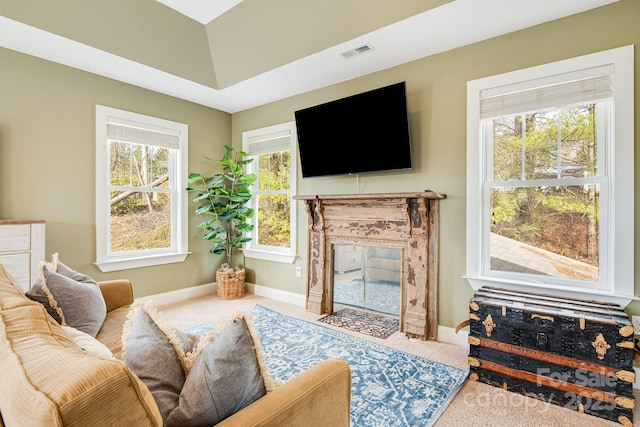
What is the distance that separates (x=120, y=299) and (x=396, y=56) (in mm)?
3130

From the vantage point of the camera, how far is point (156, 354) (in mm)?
943

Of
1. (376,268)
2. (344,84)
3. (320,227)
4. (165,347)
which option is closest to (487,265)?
(376,268)

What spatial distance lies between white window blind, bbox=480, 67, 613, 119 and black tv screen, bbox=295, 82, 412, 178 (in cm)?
70

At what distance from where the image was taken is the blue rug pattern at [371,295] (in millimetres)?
3268

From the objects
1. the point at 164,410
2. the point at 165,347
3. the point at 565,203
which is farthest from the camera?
the point at 565,203

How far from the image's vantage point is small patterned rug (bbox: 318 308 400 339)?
3.14 m

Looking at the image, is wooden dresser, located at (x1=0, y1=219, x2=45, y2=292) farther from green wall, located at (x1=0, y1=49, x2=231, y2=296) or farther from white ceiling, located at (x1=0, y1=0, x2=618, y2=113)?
white ceiling, located at (x1=0, y1=0, x2=618, y2=113)

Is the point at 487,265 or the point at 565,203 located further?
the point at 487,265

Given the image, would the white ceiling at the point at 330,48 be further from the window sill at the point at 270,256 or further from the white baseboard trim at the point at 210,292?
the white baseboard trim at the point at 210,292

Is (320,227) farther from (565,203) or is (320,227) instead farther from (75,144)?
(75,144)

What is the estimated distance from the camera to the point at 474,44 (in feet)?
9.12

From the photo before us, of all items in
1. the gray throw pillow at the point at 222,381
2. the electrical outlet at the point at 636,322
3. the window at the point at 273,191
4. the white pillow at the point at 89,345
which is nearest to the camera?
the gray throw pillow at the point at 222,381

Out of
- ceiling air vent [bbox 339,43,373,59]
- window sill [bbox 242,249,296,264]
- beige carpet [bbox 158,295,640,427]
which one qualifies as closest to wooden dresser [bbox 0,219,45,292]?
beige carpet [bbox 158,295,640,427]

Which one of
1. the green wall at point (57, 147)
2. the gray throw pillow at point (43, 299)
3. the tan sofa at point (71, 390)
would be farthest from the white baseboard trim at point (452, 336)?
the green wall at point (57, 147)
